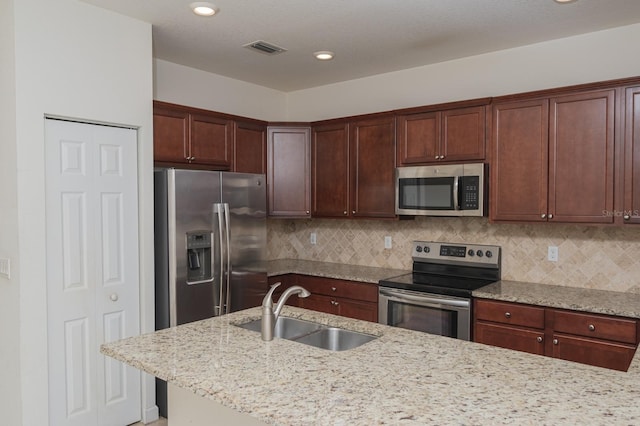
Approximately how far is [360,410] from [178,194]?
7.57 ft

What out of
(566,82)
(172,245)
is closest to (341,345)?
(172,245)

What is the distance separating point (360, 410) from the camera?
133 cm

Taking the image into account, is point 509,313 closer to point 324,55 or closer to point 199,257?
point 199,257

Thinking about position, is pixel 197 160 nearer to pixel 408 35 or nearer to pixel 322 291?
pixel 322 291

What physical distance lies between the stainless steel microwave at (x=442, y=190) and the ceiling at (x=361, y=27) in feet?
3.05

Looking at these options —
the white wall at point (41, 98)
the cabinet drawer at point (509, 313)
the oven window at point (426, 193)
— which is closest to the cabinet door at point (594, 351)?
the cabinet drawer at point (509, 313)

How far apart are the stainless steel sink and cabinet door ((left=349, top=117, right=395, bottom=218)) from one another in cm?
185

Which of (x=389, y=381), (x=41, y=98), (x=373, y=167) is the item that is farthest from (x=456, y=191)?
(x=41, y=98)

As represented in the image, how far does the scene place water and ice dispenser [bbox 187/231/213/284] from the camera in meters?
3.34

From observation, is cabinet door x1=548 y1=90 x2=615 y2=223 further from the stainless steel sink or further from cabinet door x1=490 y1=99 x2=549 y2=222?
the stainless steel sink

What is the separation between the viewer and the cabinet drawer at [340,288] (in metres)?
3.83

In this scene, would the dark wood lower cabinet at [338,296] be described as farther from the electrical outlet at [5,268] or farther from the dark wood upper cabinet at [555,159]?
the electrical outlet at [5,268]

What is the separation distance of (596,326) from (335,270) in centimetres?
209

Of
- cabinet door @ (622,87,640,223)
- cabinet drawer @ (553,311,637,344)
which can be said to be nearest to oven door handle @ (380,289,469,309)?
cabinet drawer @ (553,311,637,344)
